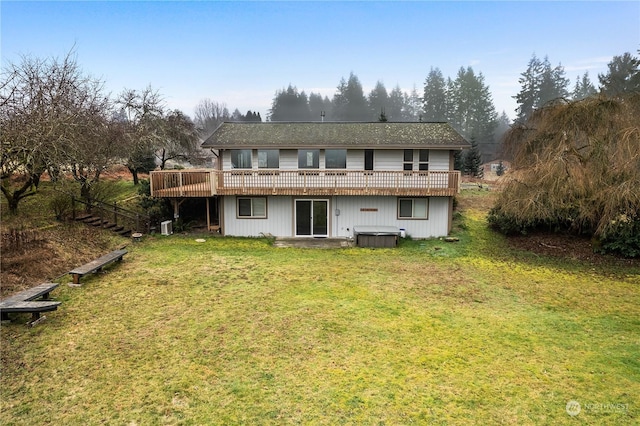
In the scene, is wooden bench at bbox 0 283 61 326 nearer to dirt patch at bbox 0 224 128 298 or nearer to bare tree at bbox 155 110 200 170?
dirt patch at bbox 0 224 128 298

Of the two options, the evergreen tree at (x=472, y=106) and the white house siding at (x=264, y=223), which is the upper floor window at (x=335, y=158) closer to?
the white house siding at (x=264, y=223)

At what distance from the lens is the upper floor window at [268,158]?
17.5m

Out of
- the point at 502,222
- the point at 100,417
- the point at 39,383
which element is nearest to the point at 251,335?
the point at 100,417

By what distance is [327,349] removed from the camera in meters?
6.90

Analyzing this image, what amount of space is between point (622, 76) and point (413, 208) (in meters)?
41.3

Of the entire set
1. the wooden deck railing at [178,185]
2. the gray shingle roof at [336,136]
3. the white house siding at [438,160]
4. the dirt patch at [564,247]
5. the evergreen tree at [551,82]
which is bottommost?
the dirt patch at [564,247]

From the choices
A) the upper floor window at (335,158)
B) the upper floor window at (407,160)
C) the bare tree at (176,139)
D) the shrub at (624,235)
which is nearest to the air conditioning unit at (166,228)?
the upper floor window at (335,158)

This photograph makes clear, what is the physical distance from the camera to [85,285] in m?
9.95

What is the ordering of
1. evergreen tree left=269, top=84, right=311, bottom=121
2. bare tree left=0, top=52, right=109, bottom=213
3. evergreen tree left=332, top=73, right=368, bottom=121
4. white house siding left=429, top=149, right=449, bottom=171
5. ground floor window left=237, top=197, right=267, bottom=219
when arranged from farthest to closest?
evergreen tree left=269, top=84, right=311, bottom=121 → evergreen tree left=332, top=73, right=368, bottom=121 → ground floor window left=237, top=197, right=267, bottom=219 → white house siding left=429, top=149, right=449, bottom=171 → bare tree left=0, top=52, right=109, bottom=213

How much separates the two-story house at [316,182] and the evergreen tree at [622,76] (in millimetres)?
27856

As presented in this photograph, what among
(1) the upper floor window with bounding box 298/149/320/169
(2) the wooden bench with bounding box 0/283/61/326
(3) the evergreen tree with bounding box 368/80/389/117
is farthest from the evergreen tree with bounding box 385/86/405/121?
(2) the wooden bench with bounding box 0/283/61/326

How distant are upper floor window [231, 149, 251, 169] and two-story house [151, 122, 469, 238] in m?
0.05

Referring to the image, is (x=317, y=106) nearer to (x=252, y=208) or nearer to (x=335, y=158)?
(x=335, y=158)

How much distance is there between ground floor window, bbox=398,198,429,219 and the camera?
56.5ft
